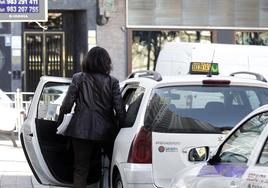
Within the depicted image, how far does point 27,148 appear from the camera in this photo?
8008mm

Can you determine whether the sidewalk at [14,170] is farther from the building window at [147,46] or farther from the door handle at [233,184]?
the building window at [147,46]

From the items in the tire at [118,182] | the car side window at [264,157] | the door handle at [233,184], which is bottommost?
the tire at [118,182]

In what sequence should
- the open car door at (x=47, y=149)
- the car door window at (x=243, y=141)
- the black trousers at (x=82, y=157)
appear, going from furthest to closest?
the open car door at (x=47, y=149), the black trousers at (x=82, y=157), the car door window at (x=243, y=141)

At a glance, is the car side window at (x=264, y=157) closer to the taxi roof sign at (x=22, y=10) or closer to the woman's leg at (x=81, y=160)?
the woman's leg at (x=81, y=160)

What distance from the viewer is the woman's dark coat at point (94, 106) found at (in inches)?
281

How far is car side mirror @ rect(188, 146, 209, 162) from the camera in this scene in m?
6.23

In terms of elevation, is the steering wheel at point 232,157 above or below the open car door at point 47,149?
above

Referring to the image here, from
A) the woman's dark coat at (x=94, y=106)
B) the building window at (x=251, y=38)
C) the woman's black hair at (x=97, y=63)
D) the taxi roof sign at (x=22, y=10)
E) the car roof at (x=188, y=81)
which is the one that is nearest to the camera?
the car roof at (x=188, y=81)

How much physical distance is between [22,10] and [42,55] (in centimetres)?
817

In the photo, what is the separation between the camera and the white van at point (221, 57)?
1283 cm

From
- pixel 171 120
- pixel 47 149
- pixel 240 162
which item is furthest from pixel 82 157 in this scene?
pixel 240 162

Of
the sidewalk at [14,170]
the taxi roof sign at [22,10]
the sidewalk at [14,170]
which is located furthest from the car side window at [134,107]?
the taxi roof sign at [22,10]

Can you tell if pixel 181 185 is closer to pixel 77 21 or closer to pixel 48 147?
pixel 48 147

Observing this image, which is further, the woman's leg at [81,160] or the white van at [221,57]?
the white van at [221,57]
